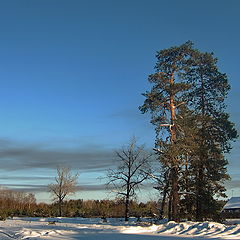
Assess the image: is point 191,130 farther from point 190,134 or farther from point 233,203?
point 233,203

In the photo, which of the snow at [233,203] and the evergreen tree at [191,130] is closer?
the evergreen tree at [191,130]

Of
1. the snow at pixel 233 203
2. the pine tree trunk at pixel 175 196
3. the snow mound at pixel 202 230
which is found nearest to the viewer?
the snow mound at pixel 202 230

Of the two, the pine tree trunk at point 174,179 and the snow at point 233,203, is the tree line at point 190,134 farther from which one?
the snow at point 233,203

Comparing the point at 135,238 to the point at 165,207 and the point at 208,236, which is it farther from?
the point at 165,207

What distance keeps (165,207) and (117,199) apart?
15.3 feet

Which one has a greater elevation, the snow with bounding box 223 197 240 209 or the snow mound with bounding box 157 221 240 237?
the snow with bounding box 223 197 240 209

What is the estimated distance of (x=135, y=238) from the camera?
17766 millimetres

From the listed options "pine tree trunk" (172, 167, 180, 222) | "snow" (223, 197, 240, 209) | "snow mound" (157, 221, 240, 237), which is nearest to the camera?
"snow mound" (157, 221, 240, 237)

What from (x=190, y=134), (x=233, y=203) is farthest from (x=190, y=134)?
(x=233, y=203)

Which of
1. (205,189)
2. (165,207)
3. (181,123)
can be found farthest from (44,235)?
(165,207)

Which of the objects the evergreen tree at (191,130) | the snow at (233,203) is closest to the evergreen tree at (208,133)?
the evergreen tree at (191,130)

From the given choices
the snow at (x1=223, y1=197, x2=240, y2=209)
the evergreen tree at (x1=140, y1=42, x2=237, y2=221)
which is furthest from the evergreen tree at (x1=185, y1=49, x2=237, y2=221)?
the snow at (x1=223, y1=197, x2=240, y2=209)

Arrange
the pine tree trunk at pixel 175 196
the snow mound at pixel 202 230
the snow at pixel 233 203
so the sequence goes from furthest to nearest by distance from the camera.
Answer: the snow at pixel 233 203, the pine tree trunk at pixel 175 196, the snow mound at pixel 202 230

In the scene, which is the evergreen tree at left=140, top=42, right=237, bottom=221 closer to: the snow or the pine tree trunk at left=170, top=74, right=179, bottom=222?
the pine tree trunk at left=170, top=74, right=179, bottom=222
